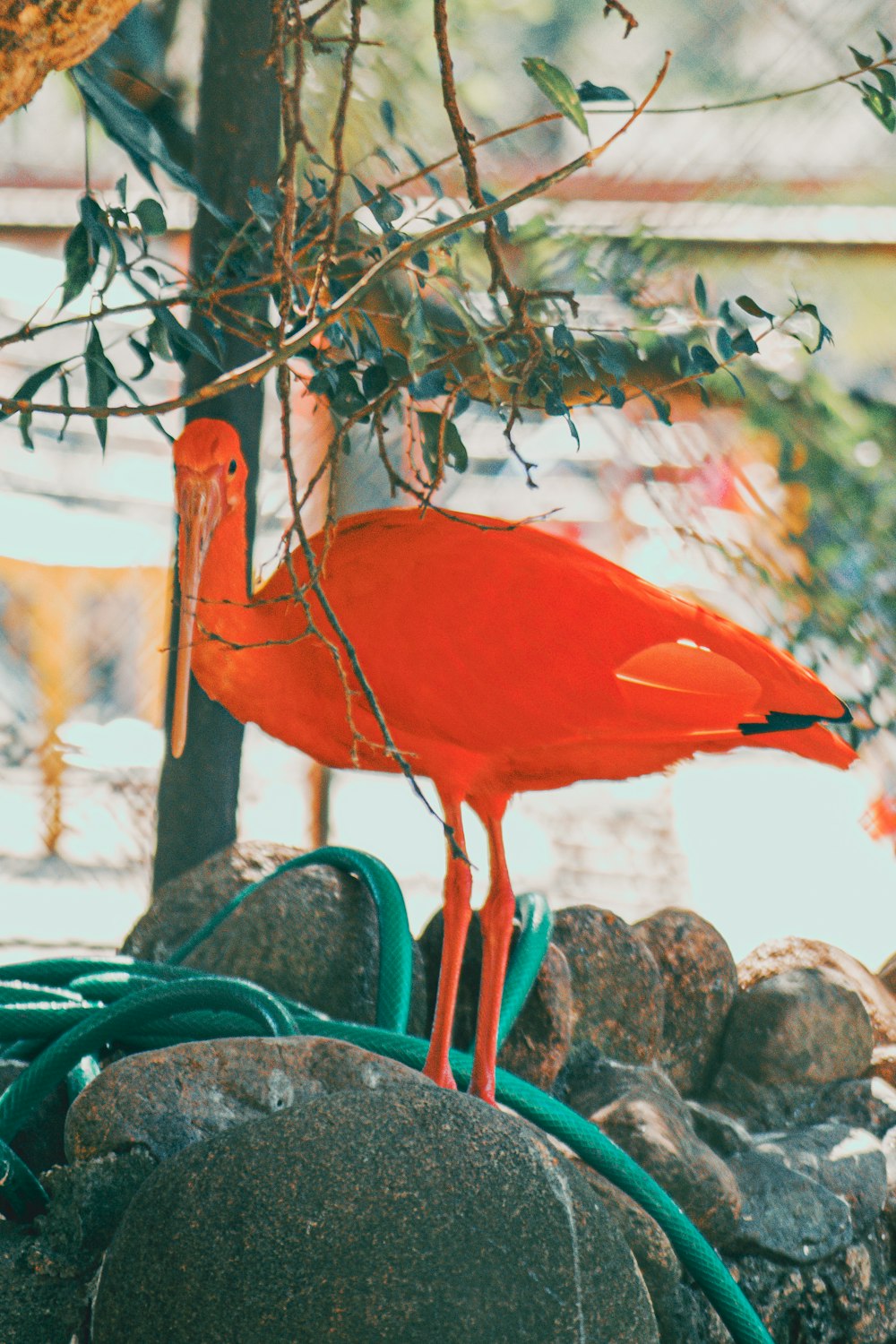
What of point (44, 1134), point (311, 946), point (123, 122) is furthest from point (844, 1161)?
point (123, 122)

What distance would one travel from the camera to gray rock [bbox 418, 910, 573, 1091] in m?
2.08

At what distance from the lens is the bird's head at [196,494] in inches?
72.9

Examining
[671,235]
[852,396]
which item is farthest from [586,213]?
[852,396]

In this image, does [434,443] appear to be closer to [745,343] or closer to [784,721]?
[745,343]

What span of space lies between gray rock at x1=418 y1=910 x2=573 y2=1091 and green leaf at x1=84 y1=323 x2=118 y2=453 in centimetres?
120

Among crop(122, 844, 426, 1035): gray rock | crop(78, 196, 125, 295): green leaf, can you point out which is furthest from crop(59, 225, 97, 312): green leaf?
crop(122, 844, 426, 1035): gray rock

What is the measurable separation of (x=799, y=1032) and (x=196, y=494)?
1.36 m

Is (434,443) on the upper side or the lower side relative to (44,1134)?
upper

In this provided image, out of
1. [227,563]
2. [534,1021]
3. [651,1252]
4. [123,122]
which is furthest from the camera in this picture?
[534,1021]

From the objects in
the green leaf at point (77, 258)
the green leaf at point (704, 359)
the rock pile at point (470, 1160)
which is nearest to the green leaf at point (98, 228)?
the green leaf at point (77, 258)

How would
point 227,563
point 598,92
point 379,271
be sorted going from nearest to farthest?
point 379,271, point 598,92, point 227,563

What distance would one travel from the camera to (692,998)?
235 cm

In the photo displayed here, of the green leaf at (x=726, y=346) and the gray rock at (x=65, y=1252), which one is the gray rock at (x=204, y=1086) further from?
the green leaf at (x=726, y=346)

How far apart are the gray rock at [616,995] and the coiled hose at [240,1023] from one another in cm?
15
